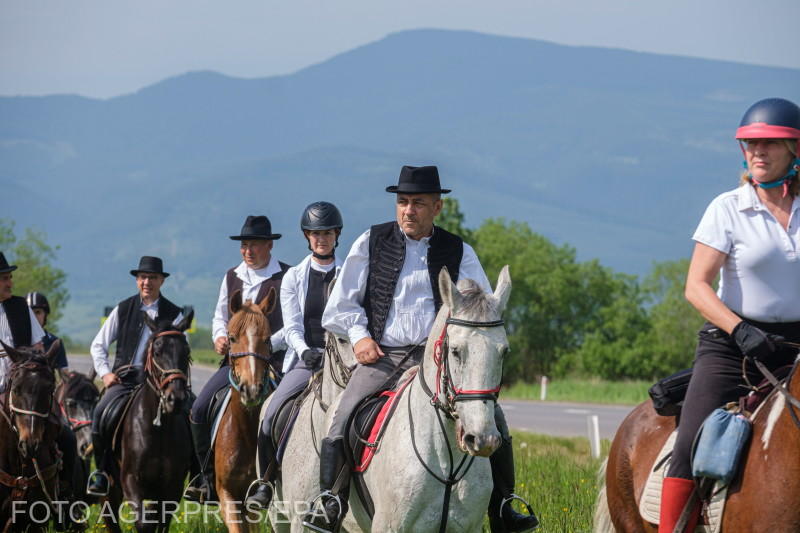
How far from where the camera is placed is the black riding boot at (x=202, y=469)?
10.2 meters

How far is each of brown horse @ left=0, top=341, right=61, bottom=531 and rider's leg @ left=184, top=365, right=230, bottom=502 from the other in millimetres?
1352

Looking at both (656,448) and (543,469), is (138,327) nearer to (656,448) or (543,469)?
(543,469)

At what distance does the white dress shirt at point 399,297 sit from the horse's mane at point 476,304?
1.08m

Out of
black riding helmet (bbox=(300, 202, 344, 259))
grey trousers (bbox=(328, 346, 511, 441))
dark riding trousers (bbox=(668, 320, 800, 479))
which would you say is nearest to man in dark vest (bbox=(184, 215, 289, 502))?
black riding helmet (bbox=(300, 202, 344, 259))

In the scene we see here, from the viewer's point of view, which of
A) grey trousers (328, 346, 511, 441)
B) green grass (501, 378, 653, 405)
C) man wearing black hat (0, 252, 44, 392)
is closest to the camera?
grey trousers (328, 346, 511, 441)

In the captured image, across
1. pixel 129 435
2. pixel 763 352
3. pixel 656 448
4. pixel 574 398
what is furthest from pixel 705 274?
pixel 574 398

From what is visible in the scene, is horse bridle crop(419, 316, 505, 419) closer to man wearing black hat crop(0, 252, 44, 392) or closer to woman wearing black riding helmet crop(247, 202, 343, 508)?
woman wearing black riding helmet crop(247, 202, 343, 508)

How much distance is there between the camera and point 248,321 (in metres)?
9.29

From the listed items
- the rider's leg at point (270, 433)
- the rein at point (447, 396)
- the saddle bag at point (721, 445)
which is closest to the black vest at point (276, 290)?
the rider's leg at point (270, 433)

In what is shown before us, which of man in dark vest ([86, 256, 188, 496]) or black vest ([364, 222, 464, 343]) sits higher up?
black vest ([364, 222, 464, 343])

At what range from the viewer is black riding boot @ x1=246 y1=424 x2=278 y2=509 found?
8.03 meters

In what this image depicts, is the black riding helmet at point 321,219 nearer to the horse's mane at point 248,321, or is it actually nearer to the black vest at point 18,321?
the horse's mane at point 248,321

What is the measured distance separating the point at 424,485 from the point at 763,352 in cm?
197

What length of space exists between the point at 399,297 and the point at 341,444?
102cm
